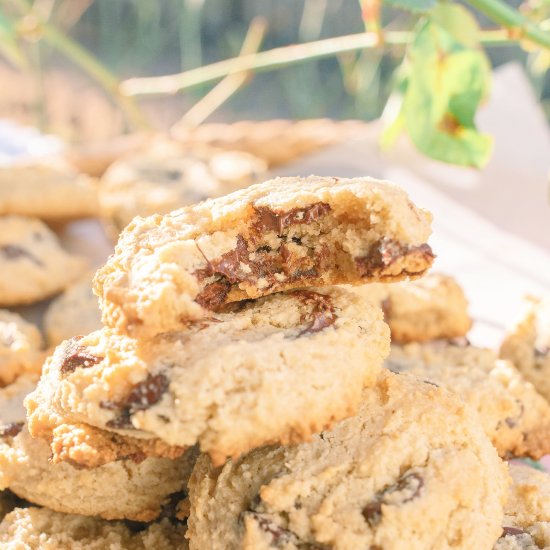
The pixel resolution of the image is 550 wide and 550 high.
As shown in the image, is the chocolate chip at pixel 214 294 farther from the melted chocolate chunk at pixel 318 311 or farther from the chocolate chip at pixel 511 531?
the chocolate chip at pixel 511 531

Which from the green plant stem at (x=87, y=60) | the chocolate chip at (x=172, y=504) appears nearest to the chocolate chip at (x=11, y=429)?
the chocolate chip at (x=172, y=504)

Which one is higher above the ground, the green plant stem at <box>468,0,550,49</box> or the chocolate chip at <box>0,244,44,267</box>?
the green plant stem at <box>468,0,550,49</box>

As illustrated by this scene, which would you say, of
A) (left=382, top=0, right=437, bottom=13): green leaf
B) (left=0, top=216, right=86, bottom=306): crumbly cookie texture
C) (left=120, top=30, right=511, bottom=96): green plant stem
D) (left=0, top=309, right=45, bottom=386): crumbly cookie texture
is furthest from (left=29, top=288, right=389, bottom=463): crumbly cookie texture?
(left=120, top=30, right=511, bottom=96): green plant stem

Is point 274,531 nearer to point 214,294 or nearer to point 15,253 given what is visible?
point 214,294

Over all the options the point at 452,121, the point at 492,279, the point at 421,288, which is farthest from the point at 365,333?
the point at 492,279

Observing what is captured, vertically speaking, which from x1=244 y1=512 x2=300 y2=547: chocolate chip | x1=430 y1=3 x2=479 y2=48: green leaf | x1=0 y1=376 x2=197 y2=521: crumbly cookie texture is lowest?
x1=0 y1=376 x2=197 y2=521: crumbly cookie texture

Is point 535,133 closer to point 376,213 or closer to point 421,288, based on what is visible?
point 421,288

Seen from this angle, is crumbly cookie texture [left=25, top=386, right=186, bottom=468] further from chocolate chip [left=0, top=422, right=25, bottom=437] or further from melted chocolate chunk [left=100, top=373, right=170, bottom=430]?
chocolate chip [left=0, top=422, right=25, bottom=437]
